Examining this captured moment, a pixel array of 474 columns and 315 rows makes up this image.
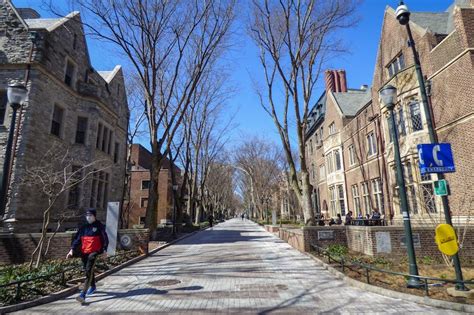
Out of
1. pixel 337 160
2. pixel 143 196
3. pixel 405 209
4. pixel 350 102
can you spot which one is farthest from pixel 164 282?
pixel 143 196

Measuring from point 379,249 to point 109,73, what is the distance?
26129mm

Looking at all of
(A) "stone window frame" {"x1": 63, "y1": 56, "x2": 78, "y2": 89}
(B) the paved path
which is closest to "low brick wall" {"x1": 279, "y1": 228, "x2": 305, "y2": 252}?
(B) the paved path

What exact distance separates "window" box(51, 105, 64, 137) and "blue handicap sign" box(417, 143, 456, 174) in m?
18.8

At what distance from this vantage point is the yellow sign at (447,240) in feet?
21.5

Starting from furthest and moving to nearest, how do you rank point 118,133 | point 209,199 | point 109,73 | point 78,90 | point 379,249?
point 209,199 < point 109,73 < point 118,133 < point 78,90 < point 379,249

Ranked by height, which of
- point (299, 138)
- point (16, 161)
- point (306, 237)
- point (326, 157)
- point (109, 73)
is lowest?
point (306, 237)

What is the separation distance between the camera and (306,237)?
13625 mm

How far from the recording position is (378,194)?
68.4ft

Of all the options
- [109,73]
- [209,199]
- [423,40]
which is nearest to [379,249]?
[423,40]

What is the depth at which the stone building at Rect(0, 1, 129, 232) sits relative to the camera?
15.1 metres

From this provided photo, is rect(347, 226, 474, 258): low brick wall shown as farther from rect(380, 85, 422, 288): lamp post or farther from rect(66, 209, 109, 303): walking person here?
rect(66, 209, 109, 303): walking person

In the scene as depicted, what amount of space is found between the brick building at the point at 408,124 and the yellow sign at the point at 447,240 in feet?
16.6

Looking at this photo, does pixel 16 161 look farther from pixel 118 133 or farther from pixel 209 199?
pixel 209 199

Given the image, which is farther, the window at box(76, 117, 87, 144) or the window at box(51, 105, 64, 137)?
the window at box(76, 117, 87, 144)
